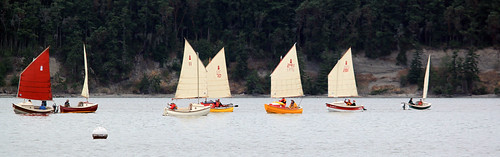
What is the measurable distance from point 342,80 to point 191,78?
19.4 meters

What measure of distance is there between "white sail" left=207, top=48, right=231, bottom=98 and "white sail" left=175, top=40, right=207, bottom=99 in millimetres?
5273

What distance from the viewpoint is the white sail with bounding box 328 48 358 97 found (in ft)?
271

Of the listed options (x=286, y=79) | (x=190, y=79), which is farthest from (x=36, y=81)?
(x=286, y=79)

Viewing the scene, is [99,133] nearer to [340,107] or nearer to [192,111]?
[192,111]

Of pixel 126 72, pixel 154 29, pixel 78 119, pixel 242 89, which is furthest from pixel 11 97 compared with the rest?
pixel 78 119

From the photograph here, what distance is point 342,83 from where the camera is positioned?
83.0 metres

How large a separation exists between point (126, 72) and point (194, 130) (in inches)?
3279

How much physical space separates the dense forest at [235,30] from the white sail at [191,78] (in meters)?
63.9

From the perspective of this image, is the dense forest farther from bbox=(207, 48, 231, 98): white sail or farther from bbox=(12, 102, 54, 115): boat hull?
bbox=(12, 102, 54, 115): boat hull

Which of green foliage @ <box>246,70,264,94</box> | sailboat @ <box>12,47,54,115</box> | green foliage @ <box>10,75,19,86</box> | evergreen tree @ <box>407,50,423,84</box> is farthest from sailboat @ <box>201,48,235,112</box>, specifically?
evergreen tree @ <box>407,50,423,84</box>

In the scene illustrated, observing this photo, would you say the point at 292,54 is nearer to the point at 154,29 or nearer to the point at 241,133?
the point at 241,133

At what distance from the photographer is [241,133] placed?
56.3 m

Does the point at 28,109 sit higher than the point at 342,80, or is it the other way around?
the point at 342,80

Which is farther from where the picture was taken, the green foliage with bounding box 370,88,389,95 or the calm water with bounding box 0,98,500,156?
the green foliage with bounding box 370,88,389,95
